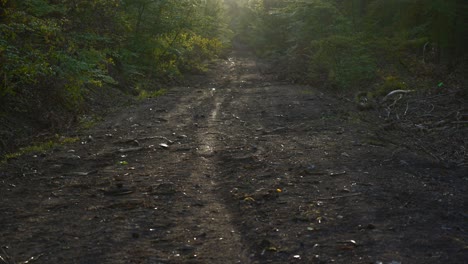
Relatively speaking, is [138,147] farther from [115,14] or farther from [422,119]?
[115,14]

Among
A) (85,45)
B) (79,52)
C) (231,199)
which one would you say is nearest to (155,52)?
(85,45)

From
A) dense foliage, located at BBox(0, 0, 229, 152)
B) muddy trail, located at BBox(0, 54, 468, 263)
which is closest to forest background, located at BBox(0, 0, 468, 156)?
dense foliage, located at BBox(0, 0, 229, 152)

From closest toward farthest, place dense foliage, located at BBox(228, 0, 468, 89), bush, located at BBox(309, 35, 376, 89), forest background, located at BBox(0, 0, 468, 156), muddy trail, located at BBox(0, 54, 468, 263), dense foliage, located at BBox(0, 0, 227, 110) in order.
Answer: muddy trail, located at BBox(0, 54, 468, 263) → dense foliage, located at BBox(0, 0, 227, 110) → forest background, located at BBox(0, 0, 468, 156) → dense foliage, located at BBox(228, 0, 468, 89) → bush, located at BBox(309, 35, 376, 89)

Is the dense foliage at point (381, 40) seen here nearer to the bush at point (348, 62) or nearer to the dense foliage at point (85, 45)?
the bush at point (348, 62)

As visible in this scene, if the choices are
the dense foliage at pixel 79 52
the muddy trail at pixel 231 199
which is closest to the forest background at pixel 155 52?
the dense foliage at pixel 79 52

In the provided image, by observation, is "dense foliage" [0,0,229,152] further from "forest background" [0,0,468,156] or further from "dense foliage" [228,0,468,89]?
"dense foliage" [228,0,468,89]

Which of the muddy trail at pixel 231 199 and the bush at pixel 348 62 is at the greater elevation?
Result: the muddy trail at pixel 231 199

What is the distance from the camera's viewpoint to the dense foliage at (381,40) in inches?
778

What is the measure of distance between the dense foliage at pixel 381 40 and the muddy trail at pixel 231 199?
924cm

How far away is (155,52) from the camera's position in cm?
2394

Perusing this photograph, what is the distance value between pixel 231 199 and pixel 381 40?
16927mm

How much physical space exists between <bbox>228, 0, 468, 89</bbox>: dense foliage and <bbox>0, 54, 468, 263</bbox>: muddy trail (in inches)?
364

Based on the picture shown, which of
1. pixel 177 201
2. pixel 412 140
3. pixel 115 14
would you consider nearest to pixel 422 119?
pixel 412 140

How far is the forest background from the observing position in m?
11.1
